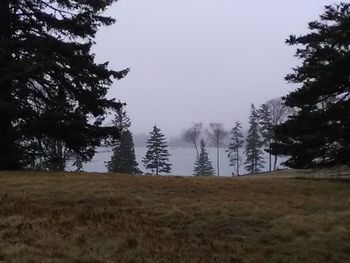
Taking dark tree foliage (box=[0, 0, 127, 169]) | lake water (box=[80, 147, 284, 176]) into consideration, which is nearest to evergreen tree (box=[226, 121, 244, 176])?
lake water (box=[80, 147, 284, 176])

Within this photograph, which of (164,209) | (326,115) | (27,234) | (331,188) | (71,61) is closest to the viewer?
(27,234)

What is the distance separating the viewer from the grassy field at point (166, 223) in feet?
23.8

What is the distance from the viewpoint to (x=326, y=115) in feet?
58.5

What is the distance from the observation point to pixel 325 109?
18312mm

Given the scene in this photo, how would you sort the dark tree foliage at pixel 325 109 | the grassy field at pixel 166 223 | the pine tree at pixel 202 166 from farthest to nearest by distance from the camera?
the pine tree at pixel 202 166 < the dark tree foliage at pixel 325 109 < the grassy field at pixel 166 223

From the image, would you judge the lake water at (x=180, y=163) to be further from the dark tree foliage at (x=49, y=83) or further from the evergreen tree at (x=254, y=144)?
the dark tree foliage at (x=49, y=83)

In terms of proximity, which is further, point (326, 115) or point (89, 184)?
point (326, 115)

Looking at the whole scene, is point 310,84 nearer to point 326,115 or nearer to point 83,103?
point 326,115

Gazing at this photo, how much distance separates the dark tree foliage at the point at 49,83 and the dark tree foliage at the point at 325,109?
777cm

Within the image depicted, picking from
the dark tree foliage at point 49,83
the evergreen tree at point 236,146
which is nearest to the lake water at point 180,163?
the evergreen tree at point 236,146

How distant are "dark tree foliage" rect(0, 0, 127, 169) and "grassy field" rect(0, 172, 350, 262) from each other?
569 cm

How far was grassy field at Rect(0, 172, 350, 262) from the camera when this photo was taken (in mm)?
7262

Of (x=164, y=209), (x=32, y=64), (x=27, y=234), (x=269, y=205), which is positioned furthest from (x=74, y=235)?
(x=32, y=64)

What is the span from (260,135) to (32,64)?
57498 mm
